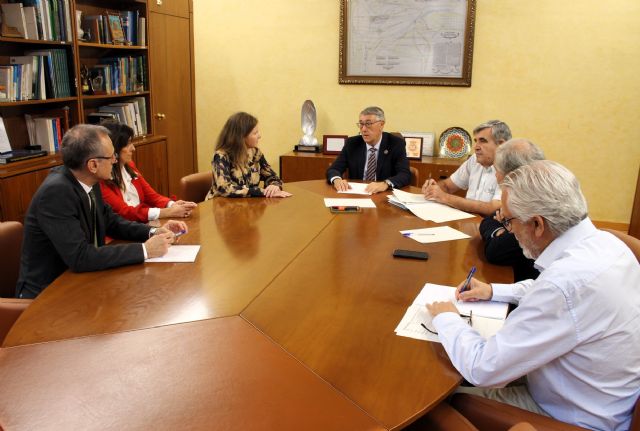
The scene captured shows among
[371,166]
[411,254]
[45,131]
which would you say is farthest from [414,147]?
[45,131]

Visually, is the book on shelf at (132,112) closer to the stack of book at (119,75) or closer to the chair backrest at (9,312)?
the stack of book at (119,75)

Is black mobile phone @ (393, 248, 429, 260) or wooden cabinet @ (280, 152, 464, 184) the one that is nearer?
black mobile phone @ (393, 248, 429, 260)

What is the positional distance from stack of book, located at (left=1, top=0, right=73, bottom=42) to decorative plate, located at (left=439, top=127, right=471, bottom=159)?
324 centimetres

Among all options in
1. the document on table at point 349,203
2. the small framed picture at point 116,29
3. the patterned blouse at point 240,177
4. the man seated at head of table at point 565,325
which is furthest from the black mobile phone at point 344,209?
the small framed picture at point 116,29

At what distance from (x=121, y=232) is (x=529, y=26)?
3987 mm

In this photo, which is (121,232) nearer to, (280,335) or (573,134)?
(280,335)

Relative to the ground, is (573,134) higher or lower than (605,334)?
higher

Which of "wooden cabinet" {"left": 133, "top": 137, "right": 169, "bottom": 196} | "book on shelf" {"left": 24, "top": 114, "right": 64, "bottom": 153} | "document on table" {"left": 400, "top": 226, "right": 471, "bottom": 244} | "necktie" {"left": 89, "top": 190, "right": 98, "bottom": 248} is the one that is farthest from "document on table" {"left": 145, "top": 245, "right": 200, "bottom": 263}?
"wooden cabinet" {"left": 133, "top": 137, "right": 169, "bottom": 196}

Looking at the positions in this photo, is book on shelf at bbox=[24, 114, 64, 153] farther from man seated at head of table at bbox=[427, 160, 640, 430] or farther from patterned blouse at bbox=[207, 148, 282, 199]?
man seated at head of table at bbox=[427, 160, 640, 430]

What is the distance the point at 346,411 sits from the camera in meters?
1.17

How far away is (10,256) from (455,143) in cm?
387

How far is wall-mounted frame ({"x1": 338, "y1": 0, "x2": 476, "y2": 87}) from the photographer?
4805 millimetres

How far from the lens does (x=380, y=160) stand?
3795 mm

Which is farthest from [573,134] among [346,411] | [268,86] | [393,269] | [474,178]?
[346,411]
